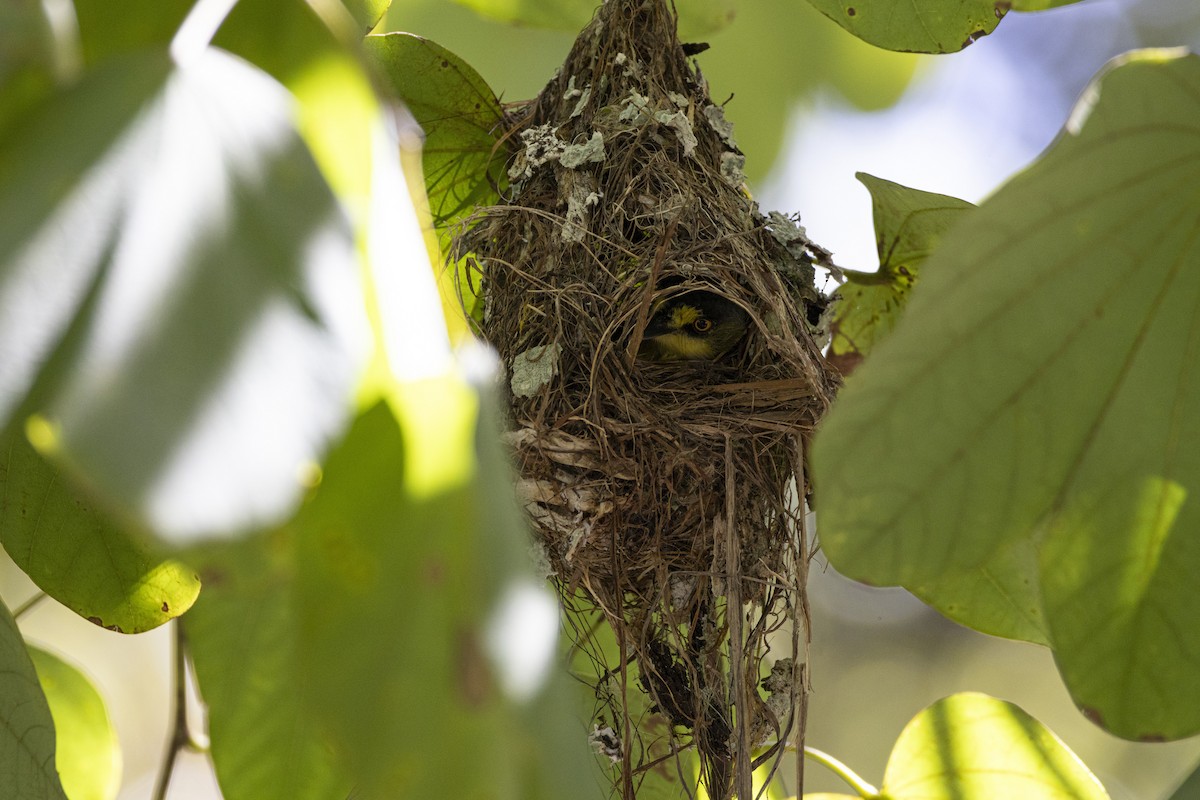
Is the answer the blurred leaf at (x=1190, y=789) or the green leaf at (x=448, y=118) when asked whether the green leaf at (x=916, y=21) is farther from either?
the blurred leaf at (x=1190, y=789)

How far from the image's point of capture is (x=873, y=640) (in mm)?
3676

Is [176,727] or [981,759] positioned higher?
[981,759]

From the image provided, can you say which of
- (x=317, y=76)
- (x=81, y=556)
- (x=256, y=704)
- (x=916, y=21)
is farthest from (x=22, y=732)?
(x=916, y=21)

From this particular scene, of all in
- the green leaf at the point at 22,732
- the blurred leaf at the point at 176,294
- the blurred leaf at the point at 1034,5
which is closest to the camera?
the blurred leaf at the point at 176,294

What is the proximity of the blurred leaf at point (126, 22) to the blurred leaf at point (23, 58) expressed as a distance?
0.05 m

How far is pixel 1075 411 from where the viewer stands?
57 cm

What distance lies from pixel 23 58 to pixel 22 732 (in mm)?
474

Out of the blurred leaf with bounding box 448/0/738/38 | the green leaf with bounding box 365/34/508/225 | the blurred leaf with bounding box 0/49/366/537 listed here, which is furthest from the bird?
the blurred leaf with bounding box 0/49/366/537

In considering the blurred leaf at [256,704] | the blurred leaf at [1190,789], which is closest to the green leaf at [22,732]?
the blurred leaf at [256,704]

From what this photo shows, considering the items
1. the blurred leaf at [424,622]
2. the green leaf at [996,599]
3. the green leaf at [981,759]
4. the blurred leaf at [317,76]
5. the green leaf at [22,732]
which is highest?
the blurred leaf at [317,76]

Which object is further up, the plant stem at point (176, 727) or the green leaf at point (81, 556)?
the green leaf at point (81, 556)

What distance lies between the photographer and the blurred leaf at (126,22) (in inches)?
15.4

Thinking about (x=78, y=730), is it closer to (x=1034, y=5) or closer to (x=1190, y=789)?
(x=1190, y=789)

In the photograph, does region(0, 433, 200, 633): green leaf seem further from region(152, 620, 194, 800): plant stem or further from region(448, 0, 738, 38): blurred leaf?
region(448, 0, 738, 38): blurred leaf
